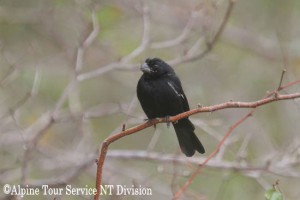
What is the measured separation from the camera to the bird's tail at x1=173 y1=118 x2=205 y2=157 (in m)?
4.57

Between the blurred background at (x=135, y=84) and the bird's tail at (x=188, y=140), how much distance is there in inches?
26.8

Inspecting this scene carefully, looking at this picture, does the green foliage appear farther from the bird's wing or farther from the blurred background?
the blurred background

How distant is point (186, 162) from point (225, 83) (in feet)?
7.69

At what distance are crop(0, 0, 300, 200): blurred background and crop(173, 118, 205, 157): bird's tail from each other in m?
0.68

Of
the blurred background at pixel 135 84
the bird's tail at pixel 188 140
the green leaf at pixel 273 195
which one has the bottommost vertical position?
the green leaf at pixel 273 195

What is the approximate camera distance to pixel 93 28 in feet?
→ 17.9

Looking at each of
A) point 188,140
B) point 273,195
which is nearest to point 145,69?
point 188,140

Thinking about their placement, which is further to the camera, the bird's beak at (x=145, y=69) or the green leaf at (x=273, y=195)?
the bird's beak at (x=145, y=69)

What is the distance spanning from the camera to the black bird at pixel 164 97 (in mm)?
4520

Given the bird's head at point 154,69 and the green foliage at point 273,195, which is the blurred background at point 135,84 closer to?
the bird's head at point 154,69

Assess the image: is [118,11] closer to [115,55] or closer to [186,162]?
[115,55]

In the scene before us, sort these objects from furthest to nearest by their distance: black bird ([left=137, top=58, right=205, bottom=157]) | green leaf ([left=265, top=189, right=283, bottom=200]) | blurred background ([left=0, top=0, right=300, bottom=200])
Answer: blurred background ([left=0, top=0, right=300, bottom=200]) < black bird ([left=137, top=58, right=205, bottom=157]) < green leaf ([left=265, top=189, right=283, bottom=200])

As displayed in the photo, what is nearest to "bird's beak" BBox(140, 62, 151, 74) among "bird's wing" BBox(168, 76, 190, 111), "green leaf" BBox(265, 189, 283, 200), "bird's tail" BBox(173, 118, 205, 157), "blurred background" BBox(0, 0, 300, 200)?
"bird's wing" BBox(168, 76, 190, 111)

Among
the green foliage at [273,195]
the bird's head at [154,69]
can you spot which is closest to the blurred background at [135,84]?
the bird's head at [154,69]
